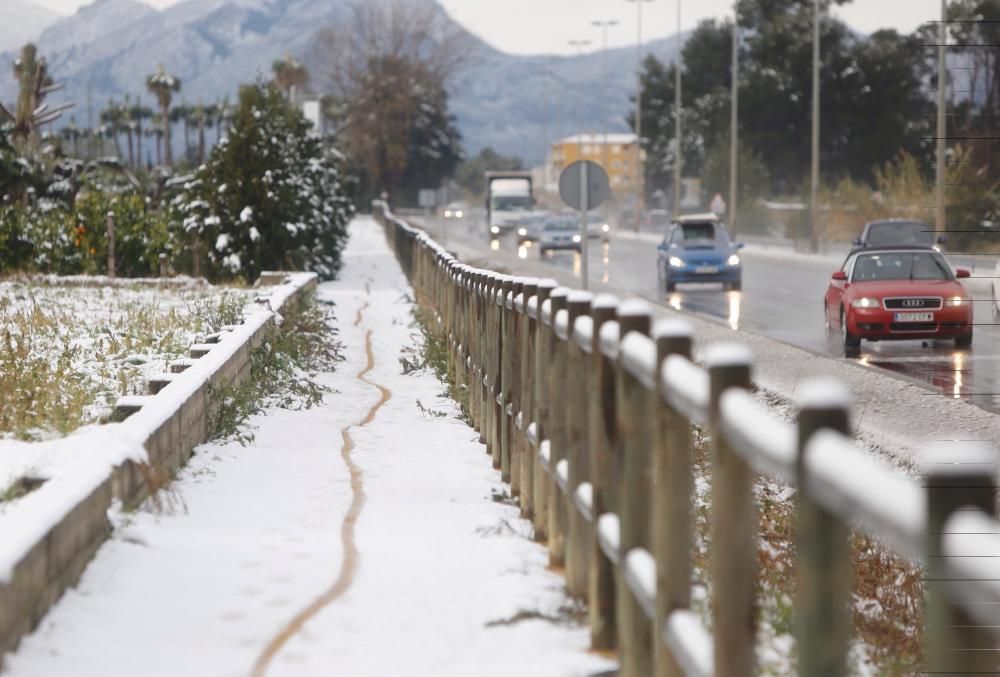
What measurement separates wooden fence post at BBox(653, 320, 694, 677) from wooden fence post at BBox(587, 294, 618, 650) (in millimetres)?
1233

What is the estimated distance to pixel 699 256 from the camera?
35.6 meters

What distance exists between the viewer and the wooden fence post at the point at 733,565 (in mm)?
3346

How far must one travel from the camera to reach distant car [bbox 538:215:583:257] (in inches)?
2276

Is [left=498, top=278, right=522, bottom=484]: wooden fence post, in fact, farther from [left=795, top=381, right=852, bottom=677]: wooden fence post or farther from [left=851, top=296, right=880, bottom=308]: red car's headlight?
[left=851, top=296, right=880, bottom=308]: red car's headlight

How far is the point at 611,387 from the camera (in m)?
5.64

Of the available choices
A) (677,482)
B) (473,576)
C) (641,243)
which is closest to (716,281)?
(473,576)

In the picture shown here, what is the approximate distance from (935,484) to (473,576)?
14.4ft

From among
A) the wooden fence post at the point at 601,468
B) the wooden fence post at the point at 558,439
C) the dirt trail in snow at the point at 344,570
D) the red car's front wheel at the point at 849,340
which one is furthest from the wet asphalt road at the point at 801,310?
the wooden fence post at the point at 601,468

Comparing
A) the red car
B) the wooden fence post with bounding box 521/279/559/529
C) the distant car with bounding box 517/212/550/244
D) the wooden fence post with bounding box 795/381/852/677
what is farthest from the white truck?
the wooden fence post with bounding box 795/381/852/677

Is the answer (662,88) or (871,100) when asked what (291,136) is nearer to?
(871,100)

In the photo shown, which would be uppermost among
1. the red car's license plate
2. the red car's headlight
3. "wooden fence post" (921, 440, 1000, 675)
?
"wooden fence post" (921, 440, 1000, 675)

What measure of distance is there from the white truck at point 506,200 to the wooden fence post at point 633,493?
67180 millimetres

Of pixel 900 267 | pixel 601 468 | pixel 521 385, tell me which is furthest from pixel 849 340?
pixel 601 468

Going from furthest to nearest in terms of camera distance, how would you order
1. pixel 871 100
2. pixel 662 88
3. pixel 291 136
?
pixel 662 88, pixel 871 100, pixel 291 136
